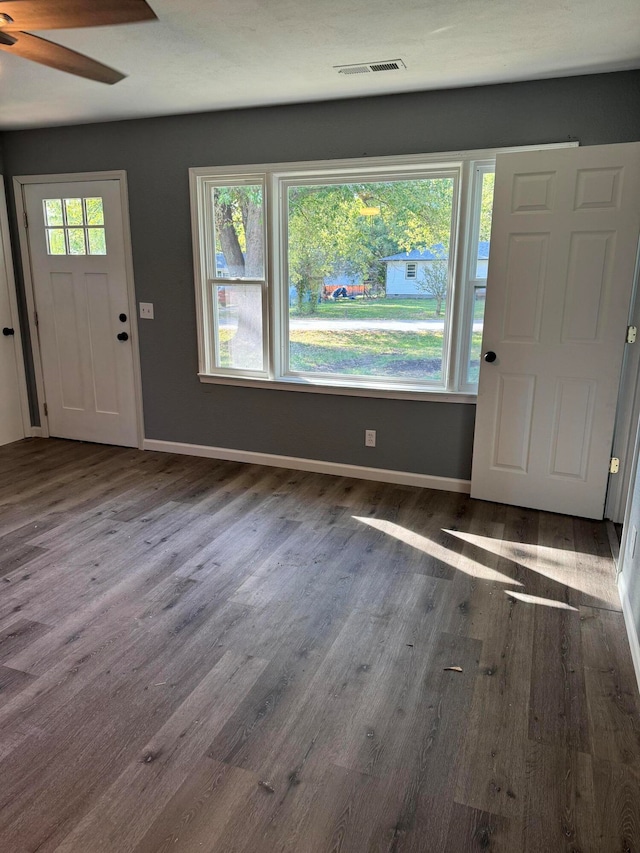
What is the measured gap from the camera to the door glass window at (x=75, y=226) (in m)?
4.45

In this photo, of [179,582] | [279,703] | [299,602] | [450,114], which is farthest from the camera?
[450,114]

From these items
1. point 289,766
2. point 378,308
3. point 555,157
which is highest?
point 555,157

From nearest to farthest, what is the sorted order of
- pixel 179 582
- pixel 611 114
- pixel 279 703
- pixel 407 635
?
pixel 279 703, pixel 407 635, pixel 179 582, pixel 611 114

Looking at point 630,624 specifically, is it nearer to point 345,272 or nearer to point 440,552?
point 440,552

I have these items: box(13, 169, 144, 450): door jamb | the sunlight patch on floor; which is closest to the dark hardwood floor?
the sunlight patch on floor

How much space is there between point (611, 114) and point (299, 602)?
3.03 metres

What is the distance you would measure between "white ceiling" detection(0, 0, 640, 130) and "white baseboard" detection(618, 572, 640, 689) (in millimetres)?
2396

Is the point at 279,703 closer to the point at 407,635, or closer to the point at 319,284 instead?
the point at 407,635

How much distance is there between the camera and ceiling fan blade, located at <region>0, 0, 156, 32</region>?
1.78m

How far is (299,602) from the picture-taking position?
257cm

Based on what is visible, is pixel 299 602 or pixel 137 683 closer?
pixel 137 683

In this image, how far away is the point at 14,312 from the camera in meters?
4.82

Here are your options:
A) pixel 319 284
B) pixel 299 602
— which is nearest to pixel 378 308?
pixel 319 284

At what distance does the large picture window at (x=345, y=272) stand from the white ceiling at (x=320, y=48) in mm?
536
